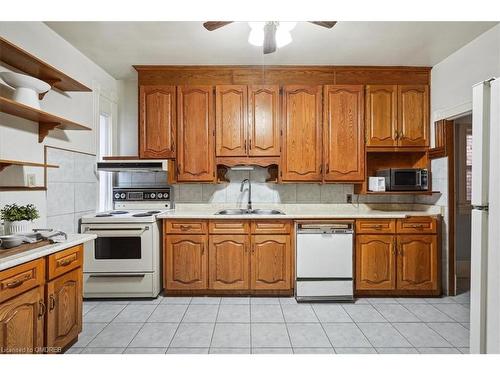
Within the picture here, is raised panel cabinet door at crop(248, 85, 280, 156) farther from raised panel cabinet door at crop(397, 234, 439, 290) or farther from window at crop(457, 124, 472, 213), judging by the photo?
window at crop(457, 124, 472, 213)

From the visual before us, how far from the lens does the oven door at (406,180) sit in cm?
303

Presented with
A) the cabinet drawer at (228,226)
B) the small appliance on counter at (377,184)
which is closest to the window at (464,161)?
the small appliance on counter at (377,184)

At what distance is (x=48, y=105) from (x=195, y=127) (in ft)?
4.26

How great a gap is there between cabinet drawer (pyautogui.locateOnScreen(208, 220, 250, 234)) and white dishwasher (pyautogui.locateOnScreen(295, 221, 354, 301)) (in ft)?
1.78

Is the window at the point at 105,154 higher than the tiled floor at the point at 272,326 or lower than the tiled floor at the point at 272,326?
higher

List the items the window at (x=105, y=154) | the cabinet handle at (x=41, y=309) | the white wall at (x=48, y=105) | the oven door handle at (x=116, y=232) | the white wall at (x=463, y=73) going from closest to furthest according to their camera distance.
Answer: the cabinet handle at (x=41, y=309) → the white wall at (x=48, y=105) → the white wall at (x=463, y=73) → the oven door handle at (x=116, y=232) → the window at (x=105, y=154)

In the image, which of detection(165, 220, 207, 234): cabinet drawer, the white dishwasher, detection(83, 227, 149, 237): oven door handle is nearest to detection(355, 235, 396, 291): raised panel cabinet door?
the white dishwasher

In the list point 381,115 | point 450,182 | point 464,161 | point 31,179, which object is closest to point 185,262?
point 31,179

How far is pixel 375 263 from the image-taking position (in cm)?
288

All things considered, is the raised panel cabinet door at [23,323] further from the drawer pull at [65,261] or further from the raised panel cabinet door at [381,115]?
the raised panel cabinet door at [381,115]

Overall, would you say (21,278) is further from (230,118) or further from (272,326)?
(230,118)

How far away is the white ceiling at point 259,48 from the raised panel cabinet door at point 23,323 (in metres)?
2.12

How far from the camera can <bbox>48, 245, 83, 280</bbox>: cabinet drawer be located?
5.41ft
